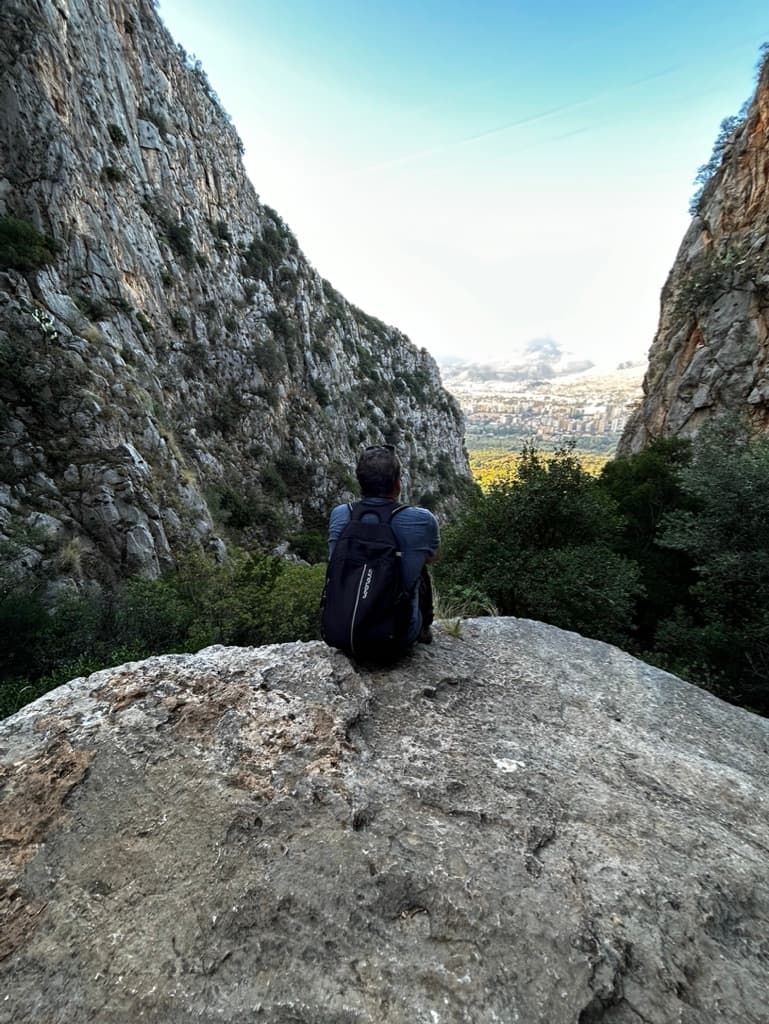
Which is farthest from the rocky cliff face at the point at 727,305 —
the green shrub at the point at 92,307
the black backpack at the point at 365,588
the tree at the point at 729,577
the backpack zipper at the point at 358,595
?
the green shrub at the point at 92,307

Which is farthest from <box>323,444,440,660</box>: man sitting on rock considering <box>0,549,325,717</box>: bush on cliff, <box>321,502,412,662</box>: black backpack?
<box>0,549,325,717</box>: bush on cliff

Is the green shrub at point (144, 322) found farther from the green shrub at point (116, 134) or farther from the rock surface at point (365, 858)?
the rock surface at point (365, 858)

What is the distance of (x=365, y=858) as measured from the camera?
82.7 inches

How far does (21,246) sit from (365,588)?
795 inches

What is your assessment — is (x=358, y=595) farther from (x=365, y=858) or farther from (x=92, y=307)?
(x=92, y=307)

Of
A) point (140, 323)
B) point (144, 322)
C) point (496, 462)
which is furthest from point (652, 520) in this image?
point (496, 462)

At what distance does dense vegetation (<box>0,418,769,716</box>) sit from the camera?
8.28 metres

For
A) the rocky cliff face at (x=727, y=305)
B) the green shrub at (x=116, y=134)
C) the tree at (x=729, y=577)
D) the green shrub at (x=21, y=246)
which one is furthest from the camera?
the green shrub at (x=116, y=134)

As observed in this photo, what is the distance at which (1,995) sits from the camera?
1.55 m

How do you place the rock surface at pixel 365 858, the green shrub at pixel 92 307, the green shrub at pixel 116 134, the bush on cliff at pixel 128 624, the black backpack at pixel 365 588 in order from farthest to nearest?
the green shrub at pixel 116 134 < the green shrub at pixel 92 307 < the bush on cliff at pixel 128 624 < the black backpack at pixel 365 588 < the rock surface at pixel 365 858

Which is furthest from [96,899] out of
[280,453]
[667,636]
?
[280,453]

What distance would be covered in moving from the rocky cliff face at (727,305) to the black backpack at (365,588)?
2278 cm

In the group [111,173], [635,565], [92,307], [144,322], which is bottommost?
[635,565]

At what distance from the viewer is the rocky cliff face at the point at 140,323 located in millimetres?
14086
